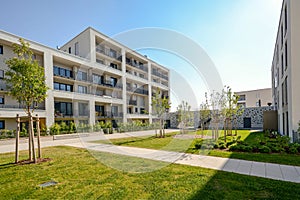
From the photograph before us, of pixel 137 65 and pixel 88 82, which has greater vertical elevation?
pixel 137 65

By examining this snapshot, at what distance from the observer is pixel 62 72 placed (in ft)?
75.9

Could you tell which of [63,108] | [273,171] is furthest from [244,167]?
[63,108]

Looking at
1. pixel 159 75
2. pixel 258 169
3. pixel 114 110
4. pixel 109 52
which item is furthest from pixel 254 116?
pixel 109 52

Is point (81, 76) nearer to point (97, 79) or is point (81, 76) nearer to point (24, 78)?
point (97, 79)

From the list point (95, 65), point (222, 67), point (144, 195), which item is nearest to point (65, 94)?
point (95, 65)

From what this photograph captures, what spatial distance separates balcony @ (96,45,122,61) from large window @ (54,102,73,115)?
9741mm

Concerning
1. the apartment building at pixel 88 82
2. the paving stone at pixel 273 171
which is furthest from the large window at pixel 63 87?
the paving stone at pixel 273 171

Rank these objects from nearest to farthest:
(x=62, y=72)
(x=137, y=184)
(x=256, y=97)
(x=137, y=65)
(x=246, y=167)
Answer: (x=137, y=184) < (x=246, y=167) < (x=62, y=72) < (x=137, y=65) < (x=256, y=97)

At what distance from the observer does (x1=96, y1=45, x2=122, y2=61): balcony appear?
27828 millimetres

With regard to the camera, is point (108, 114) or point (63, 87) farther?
point (108, 114)

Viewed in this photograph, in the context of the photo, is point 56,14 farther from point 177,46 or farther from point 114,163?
point 114,163

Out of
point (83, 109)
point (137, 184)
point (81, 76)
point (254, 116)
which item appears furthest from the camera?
point (254, 116)

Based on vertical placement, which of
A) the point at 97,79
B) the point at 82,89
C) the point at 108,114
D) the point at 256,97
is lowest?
the point at 108,114

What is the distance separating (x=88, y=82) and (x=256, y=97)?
147 ft
